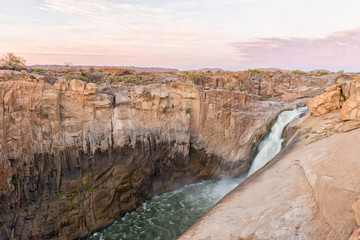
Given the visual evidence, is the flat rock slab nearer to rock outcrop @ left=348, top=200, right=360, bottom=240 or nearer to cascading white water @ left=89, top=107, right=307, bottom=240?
rock outcrop @ left=348, top=200, right=360, bottom=240

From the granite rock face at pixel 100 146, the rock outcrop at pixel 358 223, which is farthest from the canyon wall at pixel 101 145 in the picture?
the rock outcrop at pixel 358 223

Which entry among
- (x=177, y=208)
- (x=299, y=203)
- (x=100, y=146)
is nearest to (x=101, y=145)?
(x=100, y=146)

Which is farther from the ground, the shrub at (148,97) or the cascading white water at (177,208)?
the shrub at (148,97)

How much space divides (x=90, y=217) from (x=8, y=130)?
26.1ft

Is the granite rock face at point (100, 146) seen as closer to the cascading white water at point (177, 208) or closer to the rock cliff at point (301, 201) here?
the cascading white water at point (177, 208)

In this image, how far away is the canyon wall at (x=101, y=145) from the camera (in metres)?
13.3

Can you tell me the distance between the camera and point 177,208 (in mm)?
16938

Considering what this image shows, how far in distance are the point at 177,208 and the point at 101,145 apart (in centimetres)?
791

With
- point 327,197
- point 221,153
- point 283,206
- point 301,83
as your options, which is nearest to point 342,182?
point 327,197

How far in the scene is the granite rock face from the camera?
1332 cm

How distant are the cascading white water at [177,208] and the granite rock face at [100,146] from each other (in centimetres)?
78

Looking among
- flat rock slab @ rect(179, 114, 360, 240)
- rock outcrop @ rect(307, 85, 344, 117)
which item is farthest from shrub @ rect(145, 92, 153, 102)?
rock outcrop @ rect(307, 85, 344, 117)

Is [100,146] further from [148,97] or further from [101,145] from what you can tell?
[148,97]

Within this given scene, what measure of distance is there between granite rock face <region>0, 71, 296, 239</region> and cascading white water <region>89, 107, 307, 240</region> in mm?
782
